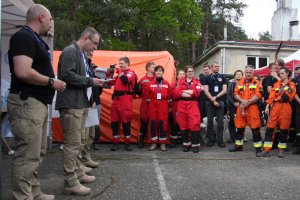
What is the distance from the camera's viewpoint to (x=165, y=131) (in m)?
8.22

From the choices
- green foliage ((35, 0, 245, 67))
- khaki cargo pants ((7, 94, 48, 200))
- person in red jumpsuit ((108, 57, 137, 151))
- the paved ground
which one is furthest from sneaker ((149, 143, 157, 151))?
green foliage ((35, 0, 245, 67))

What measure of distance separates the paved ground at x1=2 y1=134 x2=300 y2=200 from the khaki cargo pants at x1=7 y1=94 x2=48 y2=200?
93 centimetres

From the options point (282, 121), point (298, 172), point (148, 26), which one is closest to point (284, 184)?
point (298, 172)

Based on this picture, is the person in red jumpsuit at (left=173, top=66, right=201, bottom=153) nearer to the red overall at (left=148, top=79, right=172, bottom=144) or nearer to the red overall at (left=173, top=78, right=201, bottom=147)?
the red overall at (left=173, top=78, right=201, bottom=147)

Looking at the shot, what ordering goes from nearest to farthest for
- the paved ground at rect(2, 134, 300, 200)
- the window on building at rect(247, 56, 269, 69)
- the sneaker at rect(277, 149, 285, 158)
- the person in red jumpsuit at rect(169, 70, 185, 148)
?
the paved ground at rect(2, 134, 300, 200), the sneaker at rect(277, 149, 285, 158), the person in red jumpsuit at rect(169, 70, 185, 148), the window on building at rect(247, 56, 269, 69)

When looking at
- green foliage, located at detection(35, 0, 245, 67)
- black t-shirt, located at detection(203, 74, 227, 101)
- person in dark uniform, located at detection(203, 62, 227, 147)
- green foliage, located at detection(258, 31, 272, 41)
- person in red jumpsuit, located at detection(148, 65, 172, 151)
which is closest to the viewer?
person in red jumpsuit, located at detection(148, 65, 172, 151)

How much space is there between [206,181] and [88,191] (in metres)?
1.81

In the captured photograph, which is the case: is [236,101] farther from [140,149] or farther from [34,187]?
[34,187]

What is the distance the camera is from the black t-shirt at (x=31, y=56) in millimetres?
3596

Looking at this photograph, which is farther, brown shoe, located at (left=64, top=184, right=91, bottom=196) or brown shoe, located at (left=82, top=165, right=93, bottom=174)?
brown shoe, located at (left=82, top=165, right=93, bottom=174)

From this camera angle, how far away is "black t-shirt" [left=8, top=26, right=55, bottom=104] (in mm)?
3596

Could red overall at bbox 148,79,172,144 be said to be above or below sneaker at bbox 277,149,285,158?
above

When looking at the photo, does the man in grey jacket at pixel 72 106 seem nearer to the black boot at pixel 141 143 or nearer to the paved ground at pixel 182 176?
the paved ground at pixel 182 176

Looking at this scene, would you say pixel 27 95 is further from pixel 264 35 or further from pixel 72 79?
pixel 264 35
